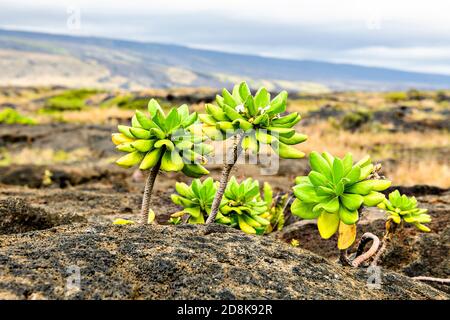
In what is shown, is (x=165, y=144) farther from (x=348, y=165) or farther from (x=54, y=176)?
(x=54, y=176)

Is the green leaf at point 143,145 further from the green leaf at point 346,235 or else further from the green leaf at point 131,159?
the green leaf at point 346,235

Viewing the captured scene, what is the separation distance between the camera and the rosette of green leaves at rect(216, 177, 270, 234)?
2.93 meters

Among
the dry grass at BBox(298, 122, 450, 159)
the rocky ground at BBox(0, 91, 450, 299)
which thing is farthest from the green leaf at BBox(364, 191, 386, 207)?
the dry grass at BBox(298, 122, 450, 159)

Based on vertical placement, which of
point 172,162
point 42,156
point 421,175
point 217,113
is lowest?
point 42,156

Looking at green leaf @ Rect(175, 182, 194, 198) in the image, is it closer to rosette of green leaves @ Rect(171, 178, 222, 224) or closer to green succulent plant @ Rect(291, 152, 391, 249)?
rosette of green leaves @ Rect(171, 178, 222, 224)

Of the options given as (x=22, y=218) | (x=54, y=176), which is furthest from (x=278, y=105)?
(x=54, y=176)

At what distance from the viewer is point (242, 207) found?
2916 millimetres

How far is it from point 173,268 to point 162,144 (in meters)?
0.62

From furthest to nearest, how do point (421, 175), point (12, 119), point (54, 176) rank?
1. point (12, 119)
2. point (421, 175)
3. point (54, 176)

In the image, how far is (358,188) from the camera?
90.2 inches

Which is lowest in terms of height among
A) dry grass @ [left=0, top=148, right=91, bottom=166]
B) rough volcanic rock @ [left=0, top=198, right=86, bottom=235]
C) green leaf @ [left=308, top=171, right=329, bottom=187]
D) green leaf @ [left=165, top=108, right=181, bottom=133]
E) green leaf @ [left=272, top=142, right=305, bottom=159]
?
dry grass @ [left=0, top=148, right=91, bottom=166]

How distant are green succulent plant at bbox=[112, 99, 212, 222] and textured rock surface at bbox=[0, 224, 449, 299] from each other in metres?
0.32

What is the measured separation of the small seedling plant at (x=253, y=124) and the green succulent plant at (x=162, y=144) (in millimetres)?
106

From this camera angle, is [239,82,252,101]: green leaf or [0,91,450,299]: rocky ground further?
[239,82,252,101]: green leaf
